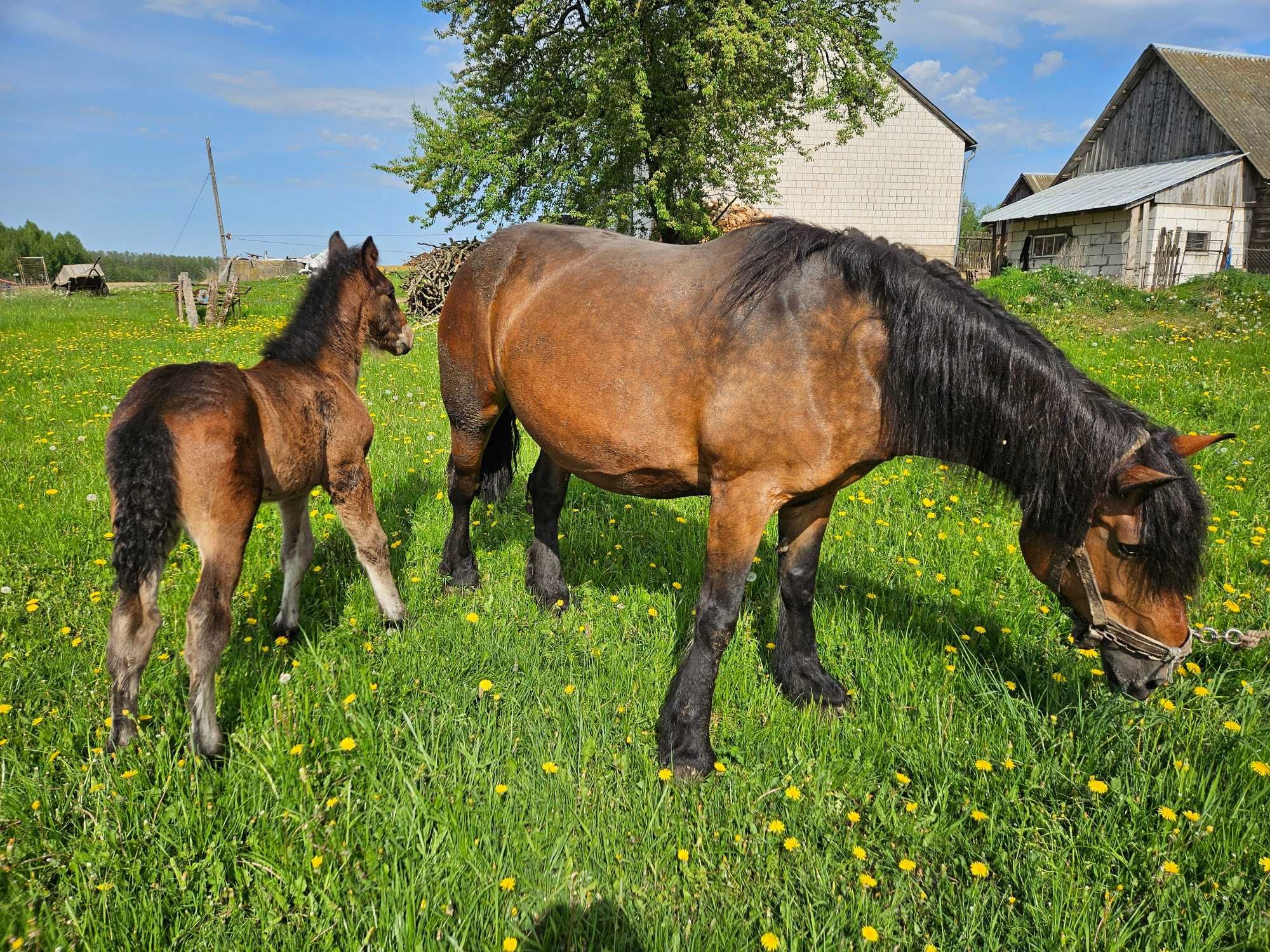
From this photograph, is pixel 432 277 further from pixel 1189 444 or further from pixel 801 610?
pixel 1189 444

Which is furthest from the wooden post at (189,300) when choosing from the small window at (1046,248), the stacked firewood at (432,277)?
the small window at (1046,248)

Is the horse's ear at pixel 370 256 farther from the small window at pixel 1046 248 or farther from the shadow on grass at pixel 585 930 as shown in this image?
the small window at pixel 1046 248

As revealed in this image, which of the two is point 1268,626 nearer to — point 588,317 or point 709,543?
point 709,543

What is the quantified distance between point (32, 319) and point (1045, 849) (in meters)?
23.8

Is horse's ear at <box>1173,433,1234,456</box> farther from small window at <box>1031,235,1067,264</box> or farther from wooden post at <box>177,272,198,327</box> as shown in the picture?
small window at <box>1031,235,1067,264</box>

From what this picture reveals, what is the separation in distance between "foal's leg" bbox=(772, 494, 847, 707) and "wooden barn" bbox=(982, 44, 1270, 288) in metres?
24.6

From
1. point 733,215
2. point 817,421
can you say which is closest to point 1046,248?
point 733,215

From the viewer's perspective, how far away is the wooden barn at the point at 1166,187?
22609mm

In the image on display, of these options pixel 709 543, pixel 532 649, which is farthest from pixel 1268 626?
pixel 532 649

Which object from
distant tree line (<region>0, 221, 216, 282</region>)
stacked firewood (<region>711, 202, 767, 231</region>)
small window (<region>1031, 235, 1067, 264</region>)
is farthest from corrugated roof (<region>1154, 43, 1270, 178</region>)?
distant tree line (<region>0, 221, 216, 282</region>)

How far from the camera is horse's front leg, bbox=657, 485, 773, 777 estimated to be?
291cm

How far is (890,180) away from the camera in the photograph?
1086 inches

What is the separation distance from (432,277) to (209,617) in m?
19.5

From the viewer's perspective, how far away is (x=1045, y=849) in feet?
7.74
